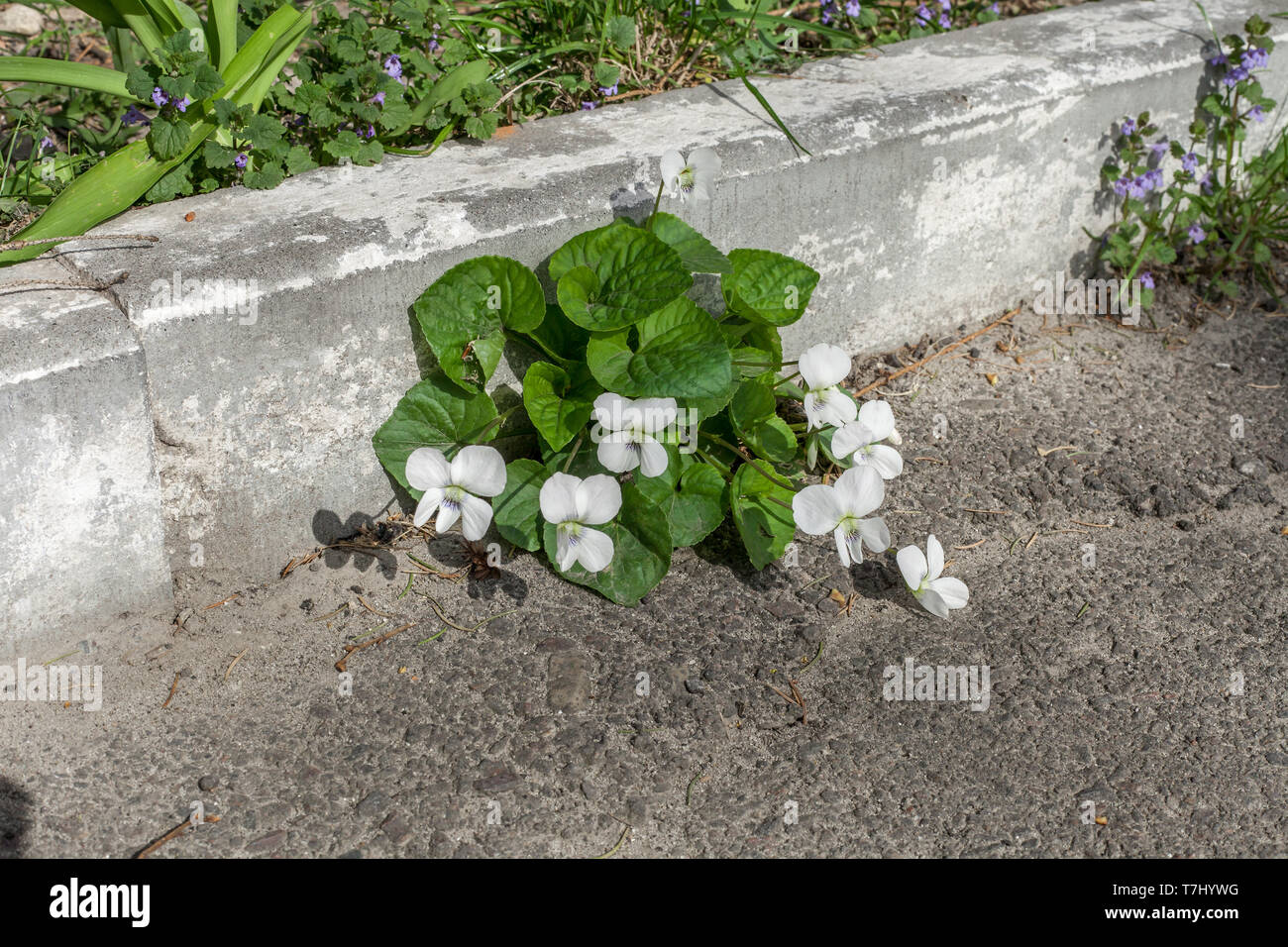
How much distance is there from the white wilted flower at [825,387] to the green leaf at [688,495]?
24 cm

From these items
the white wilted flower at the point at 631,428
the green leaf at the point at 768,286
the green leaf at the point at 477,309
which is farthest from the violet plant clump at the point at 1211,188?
the green leaf at the point at 477,309

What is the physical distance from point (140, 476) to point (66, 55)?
1.82 m

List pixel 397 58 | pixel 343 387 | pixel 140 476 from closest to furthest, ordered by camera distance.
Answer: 1. pixel 140 476
2. pixel 343 387
3. pixel 397 58

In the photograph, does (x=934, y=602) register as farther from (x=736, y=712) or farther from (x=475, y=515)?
(x=475, y=515)

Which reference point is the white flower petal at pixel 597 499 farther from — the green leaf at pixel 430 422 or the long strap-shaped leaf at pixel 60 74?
the long strap-shaped leaf at pixel 60 74

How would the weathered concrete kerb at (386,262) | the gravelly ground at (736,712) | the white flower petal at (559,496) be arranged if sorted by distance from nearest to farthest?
1. the gravelly ground at (736,712)
2. the weathered concrete kerb at (386,262)
3. the white flower petal at (559,496)

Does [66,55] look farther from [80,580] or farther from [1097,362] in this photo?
[1097,362]

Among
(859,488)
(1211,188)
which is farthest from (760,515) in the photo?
(1211,188)

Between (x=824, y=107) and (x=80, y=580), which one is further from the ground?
(x=824, y=107)

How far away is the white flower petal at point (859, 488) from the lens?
2221 mm

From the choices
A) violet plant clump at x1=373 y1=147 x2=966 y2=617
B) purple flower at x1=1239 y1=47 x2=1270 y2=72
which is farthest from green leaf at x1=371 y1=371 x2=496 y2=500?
purple flower at x1=1239 y1=47 x2=1270 y2=72
